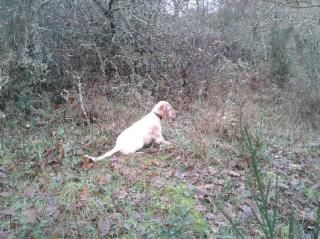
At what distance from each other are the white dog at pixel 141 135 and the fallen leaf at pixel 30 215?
1.81 m

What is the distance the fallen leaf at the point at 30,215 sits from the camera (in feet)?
13.7

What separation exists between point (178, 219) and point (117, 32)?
22.9 ft

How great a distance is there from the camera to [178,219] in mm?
3861

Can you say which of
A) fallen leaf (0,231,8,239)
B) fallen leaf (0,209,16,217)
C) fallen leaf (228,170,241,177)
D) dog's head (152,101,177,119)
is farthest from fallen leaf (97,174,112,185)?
dog's head (152,101,177,119)

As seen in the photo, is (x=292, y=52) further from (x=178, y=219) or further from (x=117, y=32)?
(x=178, y=219)

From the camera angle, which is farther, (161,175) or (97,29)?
(97,29)

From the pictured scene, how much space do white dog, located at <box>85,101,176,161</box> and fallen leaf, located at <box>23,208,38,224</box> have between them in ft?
5.92

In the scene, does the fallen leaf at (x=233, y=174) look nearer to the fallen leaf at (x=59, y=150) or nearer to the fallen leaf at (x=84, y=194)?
the fallen leaf at (x=84, y=194)

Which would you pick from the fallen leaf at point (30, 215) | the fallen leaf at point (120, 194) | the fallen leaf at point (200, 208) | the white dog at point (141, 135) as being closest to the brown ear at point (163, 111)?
the white dog at point (141, 135)

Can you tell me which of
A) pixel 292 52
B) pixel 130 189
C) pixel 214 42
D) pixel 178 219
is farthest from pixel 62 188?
pixel 292 52

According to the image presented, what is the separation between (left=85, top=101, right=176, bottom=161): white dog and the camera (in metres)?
6.57

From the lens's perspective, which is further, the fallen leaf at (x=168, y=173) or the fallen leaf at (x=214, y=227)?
the fallen leaf at (x=168, y=173)

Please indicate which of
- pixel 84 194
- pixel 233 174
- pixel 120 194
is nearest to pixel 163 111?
pixel 233 174

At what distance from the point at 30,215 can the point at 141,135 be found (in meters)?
2.82
